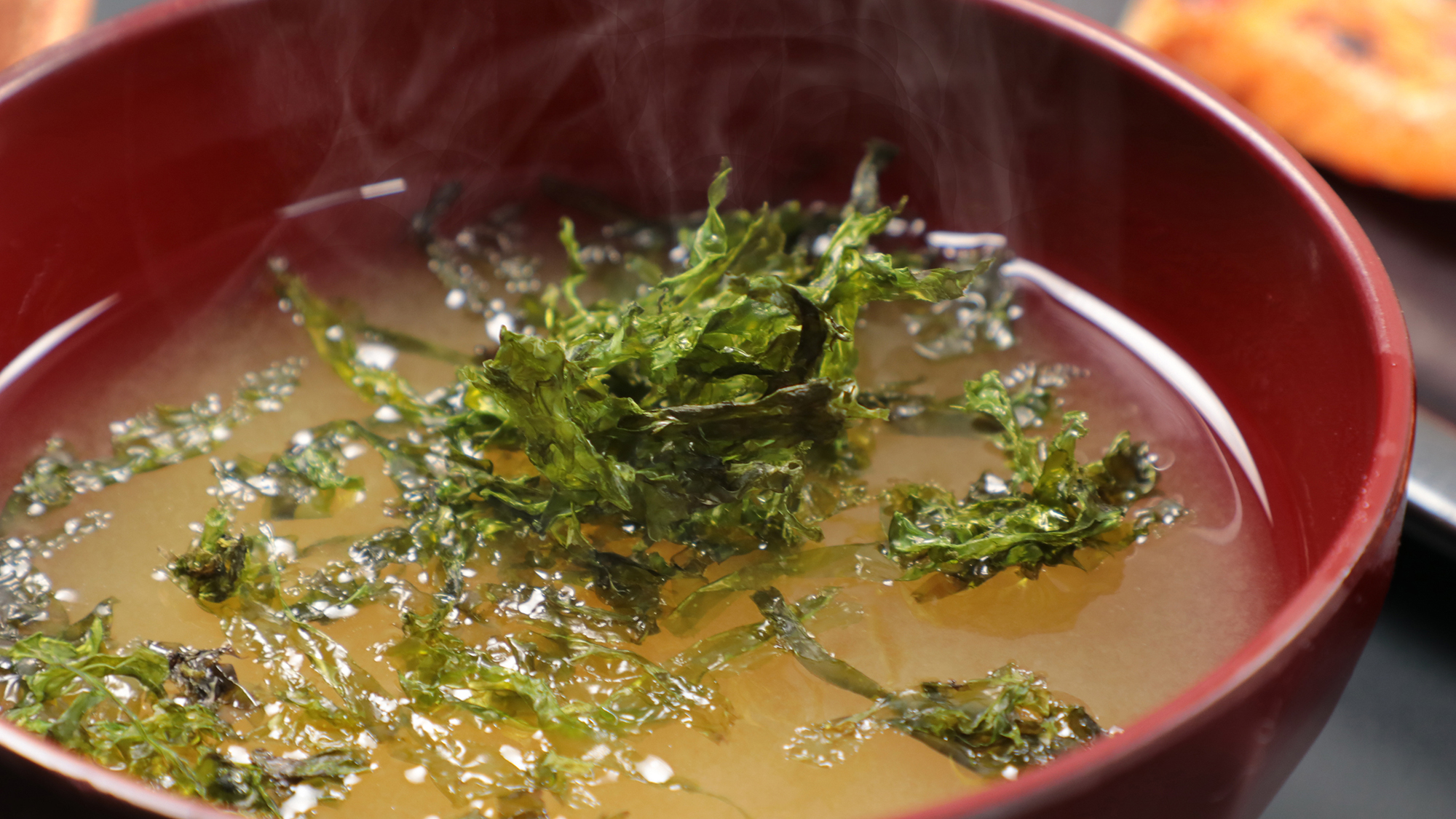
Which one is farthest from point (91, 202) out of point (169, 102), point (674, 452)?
point (674, 452)

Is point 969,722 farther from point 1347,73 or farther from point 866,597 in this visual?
point 1347,73

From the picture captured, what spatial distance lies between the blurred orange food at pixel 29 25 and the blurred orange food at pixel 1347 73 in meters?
1.32

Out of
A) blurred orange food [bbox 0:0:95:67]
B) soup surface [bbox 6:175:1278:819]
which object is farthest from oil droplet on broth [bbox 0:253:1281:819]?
blurred orange food [bbox 0:0:95:67]

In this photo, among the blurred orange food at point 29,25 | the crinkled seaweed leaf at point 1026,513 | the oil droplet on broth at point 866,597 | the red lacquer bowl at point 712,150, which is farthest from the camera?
the blurred orange food at point 29,25

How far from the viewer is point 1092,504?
0.99 meters

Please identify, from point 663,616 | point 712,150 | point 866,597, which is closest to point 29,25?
point 712,150

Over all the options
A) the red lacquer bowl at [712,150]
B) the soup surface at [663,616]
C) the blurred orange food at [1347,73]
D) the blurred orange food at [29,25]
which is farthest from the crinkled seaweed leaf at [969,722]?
the blurred orange food at [29,25]

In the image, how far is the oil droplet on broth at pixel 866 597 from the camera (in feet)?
2.74

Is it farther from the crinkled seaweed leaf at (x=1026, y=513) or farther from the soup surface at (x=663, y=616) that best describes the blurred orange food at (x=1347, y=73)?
the crinkled seaweed leaf at (x=1026, y=513)

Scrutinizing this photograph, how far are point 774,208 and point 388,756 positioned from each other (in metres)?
0.76

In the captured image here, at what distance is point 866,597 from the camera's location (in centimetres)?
96

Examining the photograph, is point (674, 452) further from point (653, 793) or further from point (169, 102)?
point (169, 102)

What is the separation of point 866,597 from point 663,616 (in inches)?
6.3

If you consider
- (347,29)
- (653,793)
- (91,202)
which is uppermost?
(347,29)
